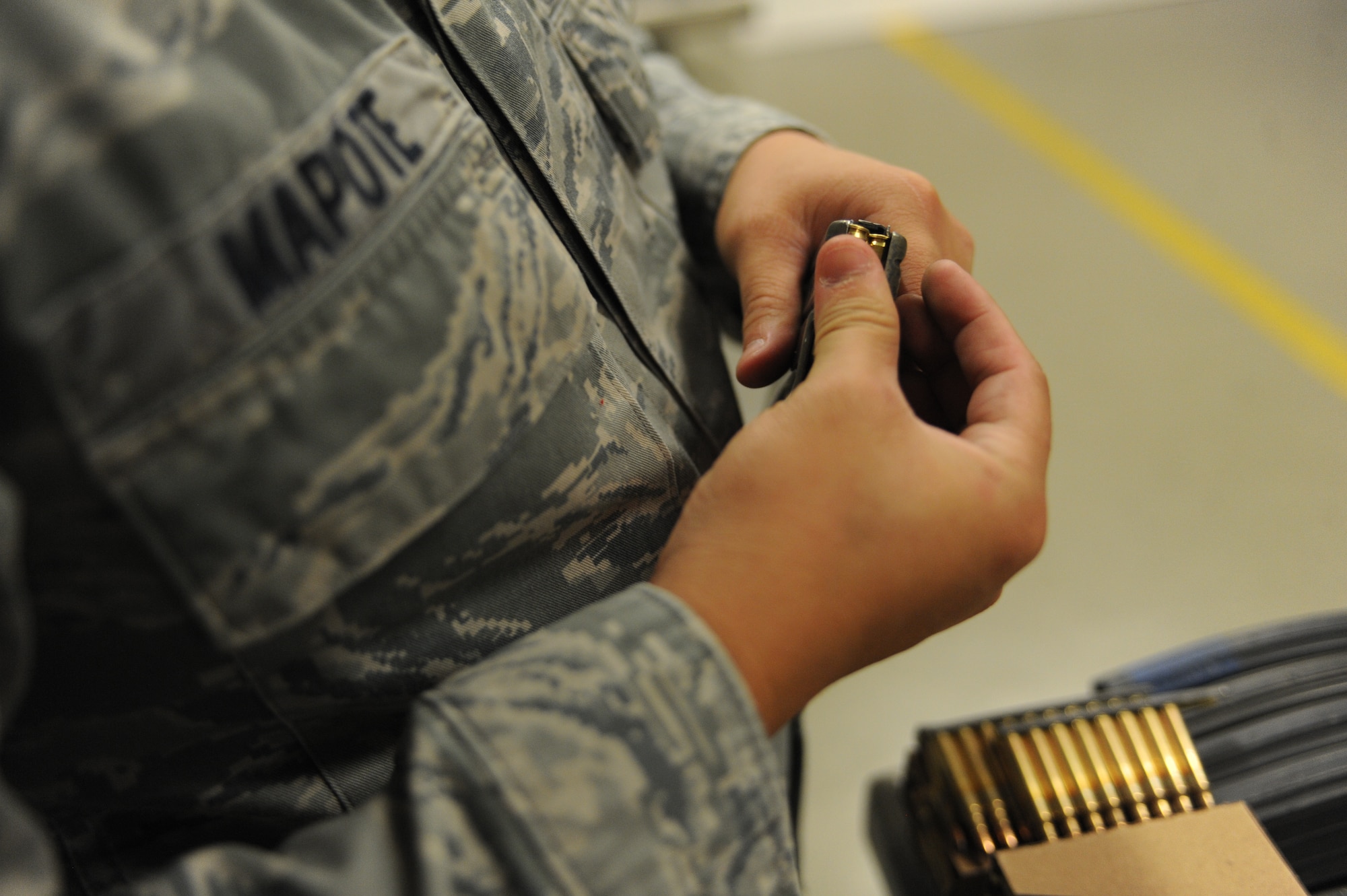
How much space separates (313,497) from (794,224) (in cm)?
46

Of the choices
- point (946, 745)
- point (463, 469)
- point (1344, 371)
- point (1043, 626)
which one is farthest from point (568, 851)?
point (1344, 371)

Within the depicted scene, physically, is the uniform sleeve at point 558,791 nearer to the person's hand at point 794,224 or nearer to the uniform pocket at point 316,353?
the uniform pocket at point 316,353

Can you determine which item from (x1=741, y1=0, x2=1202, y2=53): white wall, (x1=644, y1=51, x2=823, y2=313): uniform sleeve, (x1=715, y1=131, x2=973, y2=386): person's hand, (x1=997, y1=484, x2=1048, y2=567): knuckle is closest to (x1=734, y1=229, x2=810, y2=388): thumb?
(x1=715, y1=131, x2=973, y2=386): person's hand

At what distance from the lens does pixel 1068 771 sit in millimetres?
641

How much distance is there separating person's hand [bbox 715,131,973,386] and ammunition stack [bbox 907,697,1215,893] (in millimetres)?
401

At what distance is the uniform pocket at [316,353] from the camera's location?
0.95 ft

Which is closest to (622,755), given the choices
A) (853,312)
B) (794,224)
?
(853,312)

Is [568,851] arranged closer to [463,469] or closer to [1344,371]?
[463,469]

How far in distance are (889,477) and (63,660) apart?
40 cm

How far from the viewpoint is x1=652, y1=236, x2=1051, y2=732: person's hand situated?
38cm

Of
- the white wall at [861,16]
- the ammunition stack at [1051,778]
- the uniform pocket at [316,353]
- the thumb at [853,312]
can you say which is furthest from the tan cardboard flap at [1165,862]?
the white wall at [861,16]

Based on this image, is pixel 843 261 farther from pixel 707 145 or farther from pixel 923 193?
pixel 707 145

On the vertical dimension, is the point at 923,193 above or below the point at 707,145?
below

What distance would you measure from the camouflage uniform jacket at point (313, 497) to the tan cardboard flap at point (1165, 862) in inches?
12.1
